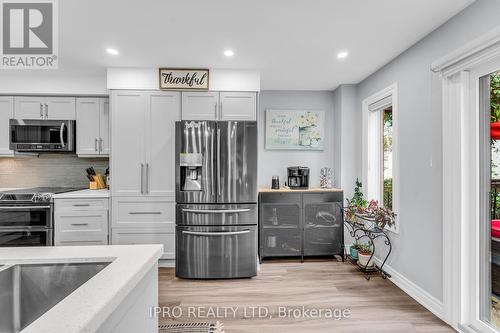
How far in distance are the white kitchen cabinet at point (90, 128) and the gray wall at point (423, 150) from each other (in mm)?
3513

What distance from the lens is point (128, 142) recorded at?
3.21 m

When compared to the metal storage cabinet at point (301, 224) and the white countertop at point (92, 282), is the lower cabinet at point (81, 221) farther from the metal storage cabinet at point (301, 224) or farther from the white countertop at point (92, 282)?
the white countertop at point (92, 282)

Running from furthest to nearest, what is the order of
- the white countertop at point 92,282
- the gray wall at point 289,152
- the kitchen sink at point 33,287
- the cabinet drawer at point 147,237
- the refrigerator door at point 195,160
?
1. the gray wall at point 289,152
2. the cabinet drawer at point 147,237
3. the refrigerator door at point 195,160
4. the kitchen sink at point 33,287
5. the white countertop at point 92,282

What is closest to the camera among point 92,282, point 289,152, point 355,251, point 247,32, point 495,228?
point 92,282

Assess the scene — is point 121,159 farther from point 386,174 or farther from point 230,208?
point 386,174

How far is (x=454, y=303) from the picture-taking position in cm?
208

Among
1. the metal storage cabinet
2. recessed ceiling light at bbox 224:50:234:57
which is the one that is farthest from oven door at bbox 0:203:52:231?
recessed ceiling light at bbox 224:50:234:57

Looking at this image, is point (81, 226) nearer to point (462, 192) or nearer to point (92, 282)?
point (92, 282)

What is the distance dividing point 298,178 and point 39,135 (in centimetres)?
335

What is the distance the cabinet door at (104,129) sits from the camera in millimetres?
3502

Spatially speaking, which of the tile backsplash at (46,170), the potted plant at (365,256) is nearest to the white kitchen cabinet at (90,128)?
the tile backsplash at (46,170)

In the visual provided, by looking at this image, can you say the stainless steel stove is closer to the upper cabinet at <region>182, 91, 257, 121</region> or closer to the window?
the upper cabinet at <region>182, 91, 257, 121</region>

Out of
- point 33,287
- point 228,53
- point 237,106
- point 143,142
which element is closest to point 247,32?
point 228,53

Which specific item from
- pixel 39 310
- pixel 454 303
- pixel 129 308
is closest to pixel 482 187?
pixel 454 303
